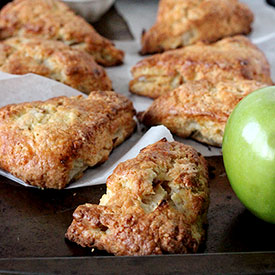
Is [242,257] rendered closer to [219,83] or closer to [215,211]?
[215,211]

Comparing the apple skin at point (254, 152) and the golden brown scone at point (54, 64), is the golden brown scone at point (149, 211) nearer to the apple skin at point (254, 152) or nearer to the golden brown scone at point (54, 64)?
the apple skin at point (254, 152)

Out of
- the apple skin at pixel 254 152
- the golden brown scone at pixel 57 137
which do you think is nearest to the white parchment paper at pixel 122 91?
the golden brown scone at pixel 57 137

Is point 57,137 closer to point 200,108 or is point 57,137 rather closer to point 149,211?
point 149,211

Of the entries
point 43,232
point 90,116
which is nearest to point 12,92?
point 90,116

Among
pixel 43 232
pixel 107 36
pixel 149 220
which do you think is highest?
pixel 149 220

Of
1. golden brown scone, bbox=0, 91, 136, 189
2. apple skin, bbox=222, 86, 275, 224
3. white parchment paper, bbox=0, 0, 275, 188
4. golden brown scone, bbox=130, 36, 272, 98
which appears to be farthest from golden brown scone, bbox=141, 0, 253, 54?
apple skin, bbox=222, 86, 275, 224

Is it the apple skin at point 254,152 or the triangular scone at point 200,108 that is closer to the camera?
the apple skin at point 254,152

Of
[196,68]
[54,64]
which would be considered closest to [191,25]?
[196,68]
